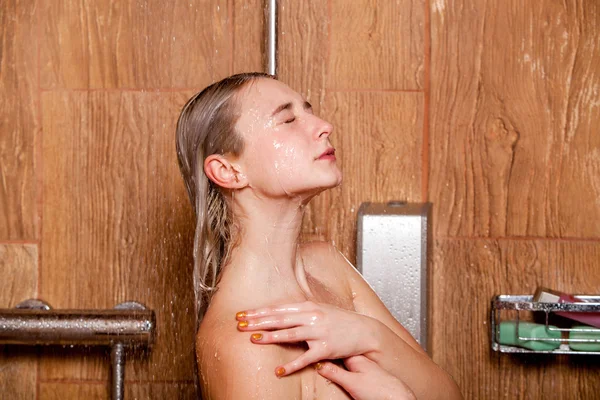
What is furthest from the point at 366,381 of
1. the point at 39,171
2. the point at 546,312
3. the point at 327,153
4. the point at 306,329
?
the point at 39,171

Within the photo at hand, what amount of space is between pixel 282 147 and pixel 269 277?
24 cm

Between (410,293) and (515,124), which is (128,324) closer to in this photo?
(410,293)

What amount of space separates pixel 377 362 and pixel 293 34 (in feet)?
3.15

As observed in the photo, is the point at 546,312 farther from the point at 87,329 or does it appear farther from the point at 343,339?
the point at 87,329

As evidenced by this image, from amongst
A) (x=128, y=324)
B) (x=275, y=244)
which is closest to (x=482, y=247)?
(x=275, y=244)

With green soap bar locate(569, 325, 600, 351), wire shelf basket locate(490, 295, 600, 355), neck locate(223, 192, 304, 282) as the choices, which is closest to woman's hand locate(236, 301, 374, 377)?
neck locate(223, 192, 304, 282)

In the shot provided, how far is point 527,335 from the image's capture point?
1.93 m

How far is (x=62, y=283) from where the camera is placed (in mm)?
2164

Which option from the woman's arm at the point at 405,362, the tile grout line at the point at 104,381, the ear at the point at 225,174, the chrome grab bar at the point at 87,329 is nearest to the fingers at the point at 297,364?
the woman's arm at the point at 405,362

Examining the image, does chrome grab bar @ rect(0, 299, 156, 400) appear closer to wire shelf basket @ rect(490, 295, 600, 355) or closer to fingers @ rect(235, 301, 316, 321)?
fingers @ rect(235, 301, 316, 321)

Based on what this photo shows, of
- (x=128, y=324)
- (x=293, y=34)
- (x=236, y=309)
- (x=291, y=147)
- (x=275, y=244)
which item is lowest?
(x=128, y=324)

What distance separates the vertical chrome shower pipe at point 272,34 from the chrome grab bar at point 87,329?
2.22 feet

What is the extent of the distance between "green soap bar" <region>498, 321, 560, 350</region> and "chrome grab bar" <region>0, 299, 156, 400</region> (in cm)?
85

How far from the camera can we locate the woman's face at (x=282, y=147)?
146 cm
